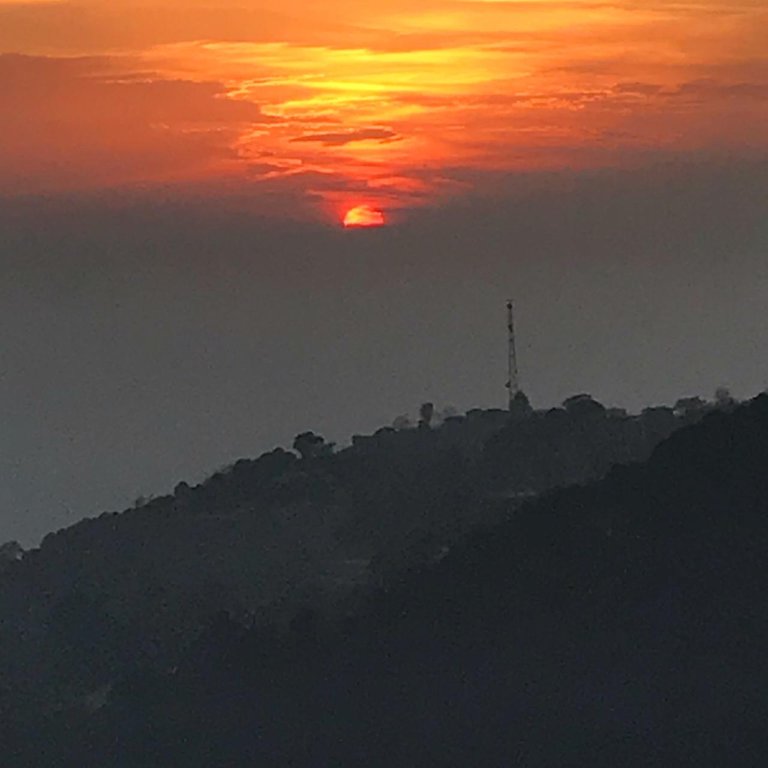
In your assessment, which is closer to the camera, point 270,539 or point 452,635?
point 452,635

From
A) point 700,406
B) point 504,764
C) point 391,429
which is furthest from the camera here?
point 391,429

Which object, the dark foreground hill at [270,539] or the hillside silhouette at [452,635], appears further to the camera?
the dark foreground hill at [270,539]

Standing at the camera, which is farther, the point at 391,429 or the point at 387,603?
the point at 391,429

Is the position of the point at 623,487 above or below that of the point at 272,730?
above

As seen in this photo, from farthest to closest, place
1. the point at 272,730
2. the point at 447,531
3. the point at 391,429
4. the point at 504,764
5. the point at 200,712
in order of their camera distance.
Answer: the point at 391,429
the point at 447,531
the point at 200,712
the point at 272,730
the point at 504,764

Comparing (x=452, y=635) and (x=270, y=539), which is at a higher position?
(x=270, y=539)

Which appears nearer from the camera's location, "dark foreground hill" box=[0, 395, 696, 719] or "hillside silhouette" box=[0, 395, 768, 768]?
"hillside silhouette" box=[0, 395, 768, 768]

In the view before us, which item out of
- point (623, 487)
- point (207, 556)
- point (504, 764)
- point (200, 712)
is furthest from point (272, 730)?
point (207, 556)

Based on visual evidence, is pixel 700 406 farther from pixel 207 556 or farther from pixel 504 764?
pixel 504 764
